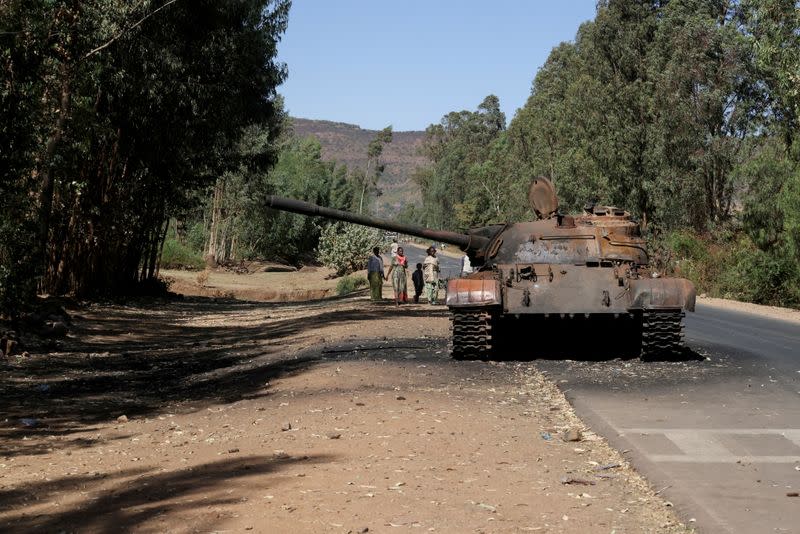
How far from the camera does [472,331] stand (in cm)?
1505

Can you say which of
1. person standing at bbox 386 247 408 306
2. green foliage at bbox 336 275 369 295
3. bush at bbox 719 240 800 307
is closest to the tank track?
person standing at bbox 386 247 408 306

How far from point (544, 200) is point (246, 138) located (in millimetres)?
41539

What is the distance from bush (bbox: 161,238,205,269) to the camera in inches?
2259

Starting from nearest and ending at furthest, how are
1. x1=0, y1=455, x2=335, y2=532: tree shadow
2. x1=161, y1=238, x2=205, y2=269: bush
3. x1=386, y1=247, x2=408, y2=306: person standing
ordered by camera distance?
x1=0, y1=455, x2=335, y2=532: tree shadow → x1=386, y1=247, x2=408, y2=306: person standing → x1=161, y1=238, x2=205, y2=269: bush

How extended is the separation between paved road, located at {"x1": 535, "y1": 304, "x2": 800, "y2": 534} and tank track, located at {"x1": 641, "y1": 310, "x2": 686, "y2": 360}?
23 centimetres

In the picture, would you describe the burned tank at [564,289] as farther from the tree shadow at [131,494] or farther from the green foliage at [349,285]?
the green foliage at [349,285]

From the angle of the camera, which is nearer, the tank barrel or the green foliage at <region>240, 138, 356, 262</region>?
the tank barrel

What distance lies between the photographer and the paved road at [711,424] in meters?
6.89

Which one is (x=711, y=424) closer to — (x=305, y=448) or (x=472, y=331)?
(x=305, y=448)

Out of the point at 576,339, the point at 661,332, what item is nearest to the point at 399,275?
the point at 576,339

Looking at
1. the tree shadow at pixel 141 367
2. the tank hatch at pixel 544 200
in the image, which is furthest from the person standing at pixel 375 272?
the tank hatch at pixel 544 200

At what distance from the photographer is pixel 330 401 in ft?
37.2

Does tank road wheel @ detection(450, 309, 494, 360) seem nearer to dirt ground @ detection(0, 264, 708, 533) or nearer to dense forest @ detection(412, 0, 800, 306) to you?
dirt ground @ detection(0, 264, 708, 533)

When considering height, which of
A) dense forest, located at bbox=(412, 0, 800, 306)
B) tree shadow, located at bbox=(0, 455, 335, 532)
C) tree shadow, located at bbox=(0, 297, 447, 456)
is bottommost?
tree shadow, located at bbox=(0, 297, 447, 456)
